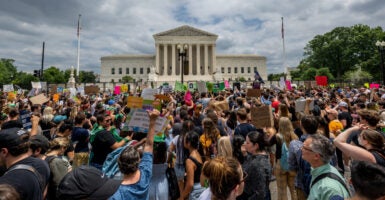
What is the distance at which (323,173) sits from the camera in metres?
2.42

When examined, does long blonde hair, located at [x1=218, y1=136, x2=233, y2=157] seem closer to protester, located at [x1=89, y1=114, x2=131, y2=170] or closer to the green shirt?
the green shirt

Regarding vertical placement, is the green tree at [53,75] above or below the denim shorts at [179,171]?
above

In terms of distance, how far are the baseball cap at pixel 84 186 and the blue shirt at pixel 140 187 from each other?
1.34 ft

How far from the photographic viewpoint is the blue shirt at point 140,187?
238cm

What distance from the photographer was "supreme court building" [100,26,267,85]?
242 ft

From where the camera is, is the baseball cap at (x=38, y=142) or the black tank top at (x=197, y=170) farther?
the black tank top at (x=197, y=170)

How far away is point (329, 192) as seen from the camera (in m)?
2.24

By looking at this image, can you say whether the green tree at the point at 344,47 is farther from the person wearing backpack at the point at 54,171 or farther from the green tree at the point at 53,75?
the green tree at the point at 53,75

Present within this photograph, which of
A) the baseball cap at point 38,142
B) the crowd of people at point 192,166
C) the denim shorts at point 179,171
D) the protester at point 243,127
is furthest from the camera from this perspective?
the protester at point 243,127

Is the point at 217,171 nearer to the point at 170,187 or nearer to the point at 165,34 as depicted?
the point at 170,187

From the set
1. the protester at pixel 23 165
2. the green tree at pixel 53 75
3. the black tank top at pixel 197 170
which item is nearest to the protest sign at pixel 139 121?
the black tank top at pixel 197 170

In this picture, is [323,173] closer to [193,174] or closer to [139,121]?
A: [193,174]

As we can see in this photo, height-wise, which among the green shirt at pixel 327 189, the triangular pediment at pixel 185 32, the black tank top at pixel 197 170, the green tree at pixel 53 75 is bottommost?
the black tank top at pixel 197 170

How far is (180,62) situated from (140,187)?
242 ft
